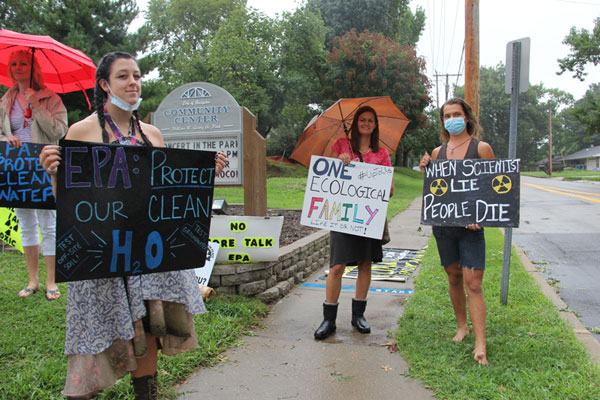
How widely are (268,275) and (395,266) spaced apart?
259 cm

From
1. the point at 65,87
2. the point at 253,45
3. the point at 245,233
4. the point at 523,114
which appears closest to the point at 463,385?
the point at 245,233

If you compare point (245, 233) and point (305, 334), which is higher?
point (245, 233)

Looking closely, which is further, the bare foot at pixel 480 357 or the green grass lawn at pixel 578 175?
the green grass lawn at pixel 578 175

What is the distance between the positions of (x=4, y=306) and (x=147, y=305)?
2.74m

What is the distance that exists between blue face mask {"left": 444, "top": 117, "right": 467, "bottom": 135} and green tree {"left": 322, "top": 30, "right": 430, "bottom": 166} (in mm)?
21605

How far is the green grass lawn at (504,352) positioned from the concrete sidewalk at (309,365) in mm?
173

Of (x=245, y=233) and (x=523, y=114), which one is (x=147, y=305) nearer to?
(x=245, y=233)

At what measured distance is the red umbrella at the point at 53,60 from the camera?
4.13 metres

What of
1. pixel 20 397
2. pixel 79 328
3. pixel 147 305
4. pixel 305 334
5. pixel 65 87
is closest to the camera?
pixel 79 328

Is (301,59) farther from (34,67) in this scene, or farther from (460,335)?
(460,335)

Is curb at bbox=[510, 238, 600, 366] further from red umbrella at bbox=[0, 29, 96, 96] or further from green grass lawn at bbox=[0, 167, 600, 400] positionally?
red umbrella at bbox=[0, 29, 96, 96]

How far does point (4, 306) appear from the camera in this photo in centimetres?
427

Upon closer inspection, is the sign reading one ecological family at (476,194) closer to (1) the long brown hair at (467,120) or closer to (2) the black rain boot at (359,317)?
(1) the long brown hair at (467,120)

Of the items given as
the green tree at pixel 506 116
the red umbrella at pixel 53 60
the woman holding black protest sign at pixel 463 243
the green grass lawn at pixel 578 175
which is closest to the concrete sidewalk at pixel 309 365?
the woman holding black protest sign at pixel 463 243
